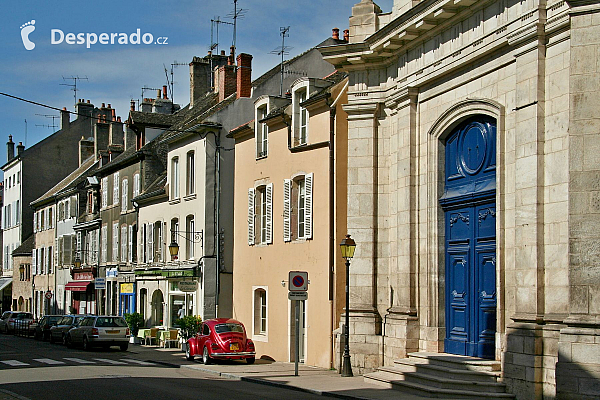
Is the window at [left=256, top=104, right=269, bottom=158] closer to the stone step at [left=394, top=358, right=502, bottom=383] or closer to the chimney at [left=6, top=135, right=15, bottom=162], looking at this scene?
the stone step at [left=394, top=358, right=502, bottom=383]

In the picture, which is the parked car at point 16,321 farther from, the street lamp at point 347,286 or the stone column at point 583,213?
the stone column at point 583,213

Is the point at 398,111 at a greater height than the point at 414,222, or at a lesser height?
greater

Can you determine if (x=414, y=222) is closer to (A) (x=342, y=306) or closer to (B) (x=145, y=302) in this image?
(A) (x=342, y=306)

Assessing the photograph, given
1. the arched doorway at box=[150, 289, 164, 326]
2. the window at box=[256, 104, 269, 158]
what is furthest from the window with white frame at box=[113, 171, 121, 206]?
the window at box=[256, 104, 269, 158]

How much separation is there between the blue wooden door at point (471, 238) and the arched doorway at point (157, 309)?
20605mm

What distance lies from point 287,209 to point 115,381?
8.41 meters

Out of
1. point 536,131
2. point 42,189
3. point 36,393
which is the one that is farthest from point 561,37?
point 42,189

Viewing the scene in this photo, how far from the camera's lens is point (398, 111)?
18.5 meters

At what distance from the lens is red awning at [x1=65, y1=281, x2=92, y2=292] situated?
45.1 metres

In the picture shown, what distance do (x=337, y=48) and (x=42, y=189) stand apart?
46612 mm

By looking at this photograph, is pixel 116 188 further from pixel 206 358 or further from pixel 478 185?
pixel 478 185

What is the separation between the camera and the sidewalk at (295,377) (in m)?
15.4

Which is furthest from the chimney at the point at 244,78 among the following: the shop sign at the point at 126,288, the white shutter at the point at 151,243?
the shop sign at the point at 126,288

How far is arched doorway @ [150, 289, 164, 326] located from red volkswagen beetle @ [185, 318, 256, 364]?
11430 millimetres
